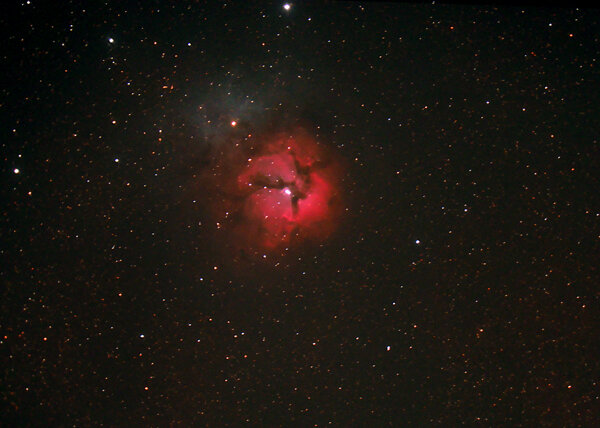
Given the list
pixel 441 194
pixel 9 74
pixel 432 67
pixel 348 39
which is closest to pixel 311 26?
pixel 348 39

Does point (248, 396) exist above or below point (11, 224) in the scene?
below

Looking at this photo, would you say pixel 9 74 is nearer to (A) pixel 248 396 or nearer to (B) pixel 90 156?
(B) pixel 90 156

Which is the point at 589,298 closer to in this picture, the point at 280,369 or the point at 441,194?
the point at 441,194

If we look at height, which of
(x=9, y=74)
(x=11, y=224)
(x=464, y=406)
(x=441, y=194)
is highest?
(x=9, y=74)
